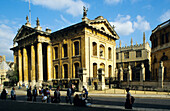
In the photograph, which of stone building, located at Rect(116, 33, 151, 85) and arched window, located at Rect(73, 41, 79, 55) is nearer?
arched window, located at Rect(73, 41, 79, 55)

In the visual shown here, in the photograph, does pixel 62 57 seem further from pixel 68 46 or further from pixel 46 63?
pixel 46 63

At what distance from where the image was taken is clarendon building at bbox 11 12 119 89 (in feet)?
87.2

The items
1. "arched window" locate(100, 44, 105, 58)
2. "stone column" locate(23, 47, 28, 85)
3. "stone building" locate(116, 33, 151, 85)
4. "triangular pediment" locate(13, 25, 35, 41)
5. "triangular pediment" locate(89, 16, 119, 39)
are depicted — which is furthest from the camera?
"stone building" locate(116, 33, 151, 85)

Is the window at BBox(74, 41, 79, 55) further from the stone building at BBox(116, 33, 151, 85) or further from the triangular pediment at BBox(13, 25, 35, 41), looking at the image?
the stone building at BBox(116, 33, 151, 85)

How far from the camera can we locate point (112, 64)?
34406 millimetres

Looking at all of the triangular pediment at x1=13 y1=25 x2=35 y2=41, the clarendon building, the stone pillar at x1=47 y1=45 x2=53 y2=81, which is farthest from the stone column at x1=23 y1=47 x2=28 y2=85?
the stone pillar at x1=47 y1=45 x2=53 y2=81

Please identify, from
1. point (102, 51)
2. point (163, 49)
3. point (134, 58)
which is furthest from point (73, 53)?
point (134, 58)

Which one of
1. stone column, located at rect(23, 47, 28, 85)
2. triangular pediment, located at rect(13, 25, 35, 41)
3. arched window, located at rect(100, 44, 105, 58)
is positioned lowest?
stone column, located at rect(23, 47, 28, 85)

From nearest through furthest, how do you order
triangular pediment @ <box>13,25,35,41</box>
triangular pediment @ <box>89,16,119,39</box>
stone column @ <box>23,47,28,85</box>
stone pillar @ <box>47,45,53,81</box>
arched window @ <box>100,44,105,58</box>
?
triangular pediment @ <box>89,16,119,39</box>
arched window @ <box>100,44,105,58</box>
stone pillar @ <box>47,45,53,81</box>
triangular pediment @ <box>13,25,35,41</box>
stone column @ <box>23,47,28,85</box>

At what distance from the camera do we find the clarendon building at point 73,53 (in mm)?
26578

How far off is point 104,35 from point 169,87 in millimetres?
16663

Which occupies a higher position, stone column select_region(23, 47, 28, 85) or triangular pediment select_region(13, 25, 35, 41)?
triangular pediment select_region(13, 25, 35, 41)

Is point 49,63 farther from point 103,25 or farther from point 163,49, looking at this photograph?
point 163,49

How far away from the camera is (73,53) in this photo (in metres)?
28.7
